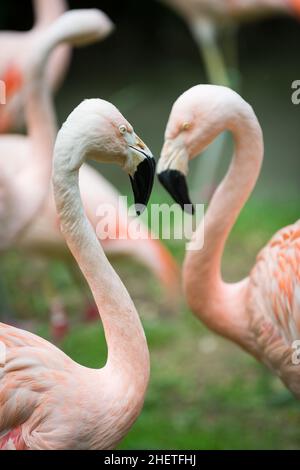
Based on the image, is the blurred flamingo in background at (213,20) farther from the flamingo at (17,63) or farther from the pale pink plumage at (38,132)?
the pale pink plumage at (38,132)

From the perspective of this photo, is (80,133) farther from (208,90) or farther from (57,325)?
(57,325)

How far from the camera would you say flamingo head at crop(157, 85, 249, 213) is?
8.81 feet

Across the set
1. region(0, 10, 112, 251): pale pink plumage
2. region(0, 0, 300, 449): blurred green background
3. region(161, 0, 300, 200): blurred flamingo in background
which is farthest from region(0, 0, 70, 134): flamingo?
region(0, 10, 112, 251): pale pink plumage

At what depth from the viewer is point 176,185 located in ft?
8.95

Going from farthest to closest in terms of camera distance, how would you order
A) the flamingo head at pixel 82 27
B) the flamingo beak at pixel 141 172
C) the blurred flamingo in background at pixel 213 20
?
1. the blurred flamingo in background at pixel 213 20
2. the flamingo head at pixel 82 27
3. the flamingo beak at pixel 141 172

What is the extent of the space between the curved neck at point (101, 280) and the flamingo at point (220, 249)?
449 millimetres

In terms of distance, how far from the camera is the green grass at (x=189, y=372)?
142 inches

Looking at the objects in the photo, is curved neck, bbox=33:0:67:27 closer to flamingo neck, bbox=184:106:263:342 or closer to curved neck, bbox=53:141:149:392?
flamingo neck, bbox=184:106:263:342

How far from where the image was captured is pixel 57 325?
4656 mm

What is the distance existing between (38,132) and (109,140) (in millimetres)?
1606

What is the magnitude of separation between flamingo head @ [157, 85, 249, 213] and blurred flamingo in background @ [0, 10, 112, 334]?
40.5 inches

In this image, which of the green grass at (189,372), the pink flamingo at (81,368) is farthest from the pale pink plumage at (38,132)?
the pink flamingo at (81,368)

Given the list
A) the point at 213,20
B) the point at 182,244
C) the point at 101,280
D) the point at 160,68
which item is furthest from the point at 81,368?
the point at 160,68
